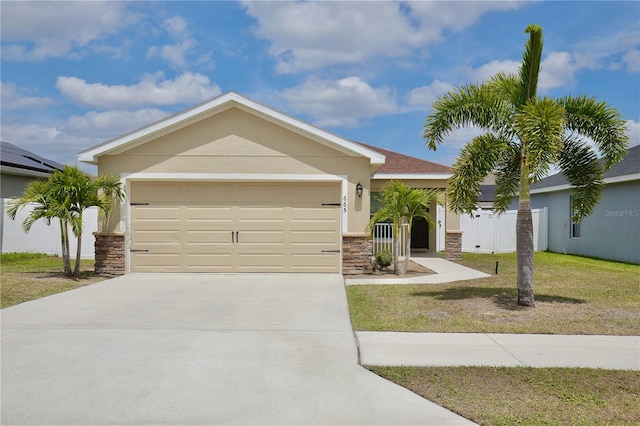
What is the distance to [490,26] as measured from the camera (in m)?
12.5

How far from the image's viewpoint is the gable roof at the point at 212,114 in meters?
12.3

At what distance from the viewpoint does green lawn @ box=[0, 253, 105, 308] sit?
31.4 feet

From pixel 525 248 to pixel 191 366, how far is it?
6024 millimetres

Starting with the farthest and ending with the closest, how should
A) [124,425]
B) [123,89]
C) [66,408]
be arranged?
[123,89] → [66,408] → [124,425]

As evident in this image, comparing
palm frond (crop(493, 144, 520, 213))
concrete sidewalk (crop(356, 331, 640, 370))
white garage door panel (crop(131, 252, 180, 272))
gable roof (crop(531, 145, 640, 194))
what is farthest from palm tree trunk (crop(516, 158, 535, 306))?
white garage door panel (crop(131, 252, 180, 272))

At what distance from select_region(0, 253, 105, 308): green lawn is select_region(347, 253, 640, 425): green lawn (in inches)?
243

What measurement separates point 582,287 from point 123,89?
15.5 meters

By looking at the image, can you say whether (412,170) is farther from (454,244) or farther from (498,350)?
(498,350)

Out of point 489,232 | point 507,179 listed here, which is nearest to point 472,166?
point 507,179

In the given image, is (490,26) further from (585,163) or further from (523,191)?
(523,191)

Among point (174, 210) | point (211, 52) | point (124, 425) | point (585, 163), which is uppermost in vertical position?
point (211, 52)

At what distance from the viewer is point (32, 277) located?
38.9ft

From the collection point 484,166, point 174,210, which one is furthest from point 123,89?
point 484,166

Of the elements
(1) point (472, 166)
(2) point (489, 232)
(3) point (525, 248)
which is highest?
(1) point (472, 166)
